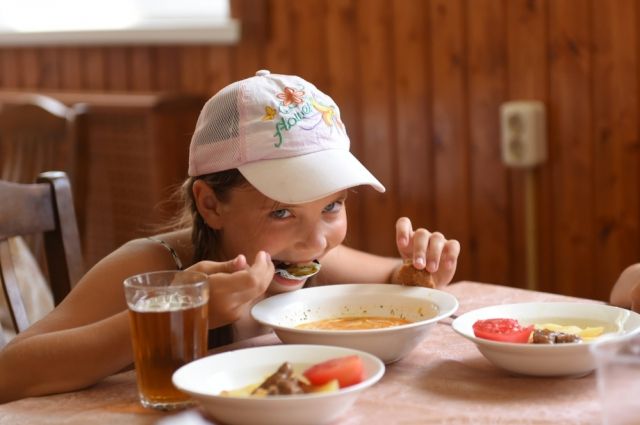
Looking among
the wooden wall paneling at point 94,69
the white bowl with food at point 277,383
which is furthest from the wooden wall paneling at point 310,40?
the white bowl with food at point 277,383

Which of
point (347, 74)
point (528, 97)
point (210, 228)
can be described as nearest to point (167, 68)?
point (347, 74)

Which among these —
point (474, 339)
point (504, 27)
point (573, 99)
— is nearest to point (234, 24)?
point (504, 27)

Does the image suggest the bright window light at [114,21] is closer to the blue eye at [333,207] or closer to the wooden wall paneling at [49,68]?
the wooden wall paneling at [49,68]

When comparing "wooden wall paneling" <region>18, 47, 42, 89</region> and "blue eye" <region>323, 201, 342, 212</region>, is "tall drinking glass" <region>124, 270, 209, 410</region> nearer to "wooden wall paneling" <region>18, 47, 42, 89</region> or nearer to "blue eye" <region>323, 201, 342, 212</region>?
"blue eye" <region>323, 201, 342, 212</region>

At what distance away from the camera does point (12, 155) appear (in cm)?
319

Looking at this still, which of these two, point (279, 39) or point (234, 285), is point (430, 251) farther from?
point (279, 39)

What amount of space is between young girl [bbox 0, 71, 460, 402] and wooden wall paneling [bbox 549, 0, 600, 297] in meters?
1.26

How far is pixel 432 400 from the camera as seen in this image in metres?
1.10

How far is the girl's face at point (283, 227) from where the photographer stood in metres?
1.44

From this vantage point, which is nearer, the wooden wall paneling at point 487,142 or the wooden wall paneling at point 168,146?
the wooden wall paneling at point 487,142

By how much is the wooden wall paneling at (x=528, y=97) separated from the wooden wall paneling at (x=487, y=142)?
2 cm

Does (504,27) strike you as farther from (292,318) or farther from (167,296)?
(167,296)

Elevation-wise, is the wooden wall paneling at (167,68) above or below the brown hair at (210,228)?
above

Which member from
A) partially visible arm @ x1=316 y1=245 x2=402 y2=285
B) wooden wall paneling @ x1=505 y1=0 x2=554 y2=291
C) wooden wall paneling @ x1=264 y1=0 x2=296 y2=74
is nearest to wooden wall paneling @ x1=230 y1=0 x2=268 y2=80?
wooden wall paneling @ x1=264 y1=0 x2=296 y2=74
